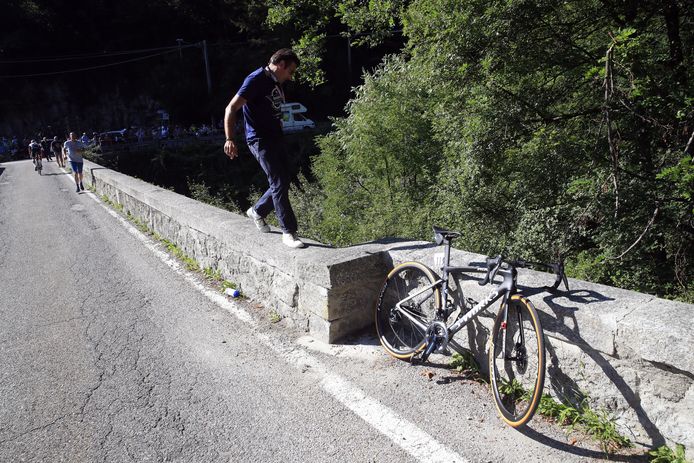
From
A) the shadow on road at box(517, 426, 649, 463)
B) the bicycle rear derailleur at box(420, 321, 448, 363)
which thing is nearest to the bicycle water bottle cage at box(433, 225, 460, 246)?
the bicycle rear derailleur at box(420, 321, 448, 363)

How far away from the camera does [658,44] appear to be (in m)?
5.48

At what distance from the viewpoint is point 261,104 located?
14.3 feet

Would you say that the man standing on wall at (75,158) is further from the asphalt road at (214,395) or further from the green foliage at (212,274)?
the green foliage at (212,274)

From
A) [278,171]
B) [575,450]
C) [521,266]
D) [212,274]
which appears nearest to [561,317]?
[521,266]

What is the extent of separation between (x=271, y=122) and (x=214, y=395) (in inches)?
95.2

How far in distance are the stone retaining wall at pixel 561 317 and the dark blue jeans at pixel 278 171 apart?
260 millimetres

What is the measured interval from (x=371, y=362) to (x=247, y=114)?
8.01 feet

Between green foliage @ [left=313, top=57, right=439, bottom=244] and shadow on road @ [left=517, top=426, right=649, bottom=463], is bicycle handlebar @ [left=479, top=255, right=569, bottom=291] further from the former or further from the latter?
green foliage @ [left=313, top=57, right=439, bottom=244]


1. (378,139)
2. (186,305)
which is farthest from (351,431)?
(378,139)

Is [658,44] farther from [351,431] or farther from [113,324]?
[113,324]

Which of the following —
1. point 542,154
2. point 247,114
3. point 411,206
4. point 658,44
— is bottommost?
point 411,206

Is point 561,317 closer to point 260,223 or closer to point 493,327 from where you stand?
point 493,327

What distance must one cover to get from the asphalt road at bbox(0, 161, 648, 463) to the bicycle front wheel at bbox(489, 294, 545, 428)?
120 millimetres

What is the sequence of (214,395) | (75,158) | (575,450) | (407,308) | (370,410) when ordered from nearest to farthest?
(575,450) < (370,410) < (214,395) < (407,308) < (75,158)
